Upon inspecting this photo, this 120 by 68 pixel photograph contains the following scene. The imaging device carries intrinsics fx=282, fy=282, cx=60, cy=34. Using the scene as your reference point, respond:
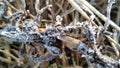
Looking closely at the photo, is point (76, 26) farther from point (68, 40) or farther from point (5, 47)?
point (5, 47)

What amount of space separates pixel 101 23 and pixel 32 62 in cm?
25

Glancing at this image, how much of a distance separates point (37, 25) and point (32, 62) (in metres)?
0.17

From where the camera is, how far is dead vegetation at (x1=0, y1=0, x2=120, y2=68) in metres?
0.73

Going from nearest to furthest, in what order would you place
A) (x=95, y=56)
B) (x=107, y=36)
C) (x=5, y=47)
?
(x=95, y=56) < (x=107, y=36) < (x=5, y=47)

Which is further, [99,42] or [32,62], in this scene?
[32,62]

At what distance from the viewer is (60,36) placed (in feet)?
2.43

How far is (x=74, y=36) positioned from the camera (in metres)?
0.77

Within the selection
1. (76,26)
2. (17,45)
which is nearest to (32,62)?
(17,45)

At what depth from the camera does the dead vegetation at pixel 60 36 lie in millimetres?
728

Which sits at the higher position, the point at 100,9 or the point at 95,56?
the point at 100,9

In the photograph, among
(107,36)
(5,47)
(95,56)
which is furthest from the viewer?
(5,47)

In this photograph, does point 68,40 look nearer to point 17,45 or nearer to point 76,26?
point 76,26

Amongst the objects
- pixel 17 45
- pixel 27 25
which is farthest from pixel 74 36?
pixel 17 45

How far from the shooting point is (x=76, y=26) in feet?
2.43
